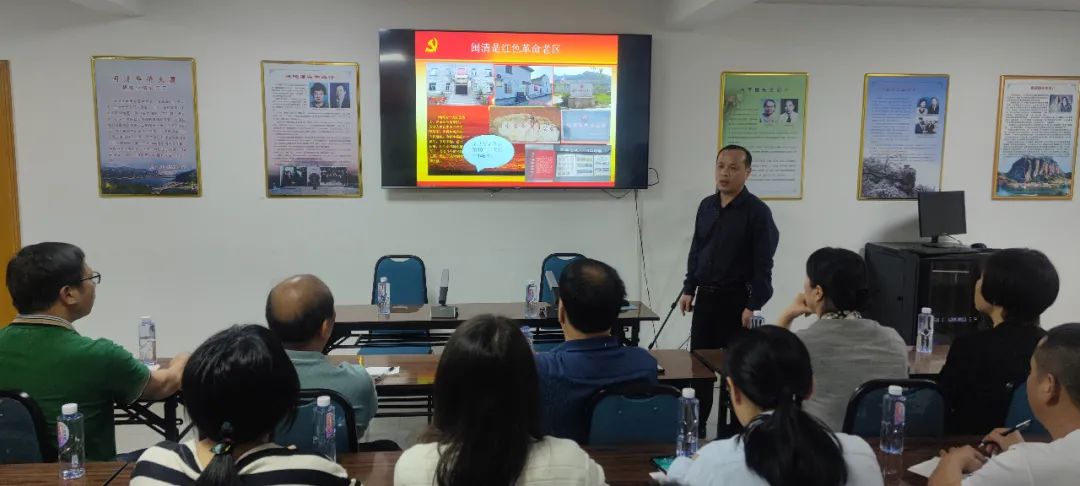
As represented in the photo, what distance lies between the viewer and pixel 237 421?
1263mm

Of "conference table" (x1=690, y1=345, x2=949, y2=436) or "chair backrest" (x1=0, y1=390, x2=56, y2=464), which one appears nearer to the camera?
"chair backrest" (x1=0, y1=390, x2=56, y2=464)

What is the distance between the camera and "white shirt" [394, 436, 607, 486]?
131cm

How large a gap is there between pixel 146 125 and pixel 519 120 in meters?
2.43

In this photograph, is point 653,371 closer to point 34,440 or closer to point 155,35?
point 34,440

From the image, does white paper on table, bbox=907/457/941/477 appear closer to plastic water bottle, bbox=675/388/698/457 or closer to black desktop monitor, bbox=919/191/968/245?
plastic water bottle, bbox=675/388/698/457

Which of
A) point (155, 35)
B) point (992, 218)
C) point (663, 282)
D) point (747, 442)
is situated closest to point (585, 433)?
point (747, 442)

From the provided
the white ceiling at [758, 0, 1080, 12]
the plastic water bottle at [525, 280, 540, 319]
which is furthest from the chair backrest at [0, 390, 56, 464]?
the white ceiling at [758, 0, 1080, 12]

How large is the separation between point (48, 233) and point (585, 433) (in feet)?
13.9

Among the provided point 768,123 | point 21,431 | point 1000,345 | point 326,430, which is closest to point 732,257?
point 768,123

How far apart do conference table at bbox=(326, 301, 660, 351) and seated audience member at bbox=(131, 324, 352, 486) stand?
6.94 feet

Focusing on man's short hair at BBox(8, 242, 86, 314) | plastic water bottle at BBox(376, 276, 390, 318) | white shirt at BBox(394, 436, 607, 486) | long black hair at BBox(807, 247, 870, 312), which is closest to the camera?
white shirt at BBox(394, 436, 607, 486)

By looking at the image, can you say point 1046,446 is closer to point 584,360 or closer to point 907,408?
point 907,408

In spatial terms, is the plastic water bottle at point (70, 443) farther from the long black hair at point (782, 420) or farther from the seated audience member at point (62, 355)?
the long black hair at point (782, 420)

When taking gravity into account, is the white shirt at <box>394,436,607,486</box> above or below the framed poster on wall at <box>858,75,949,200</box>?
below
